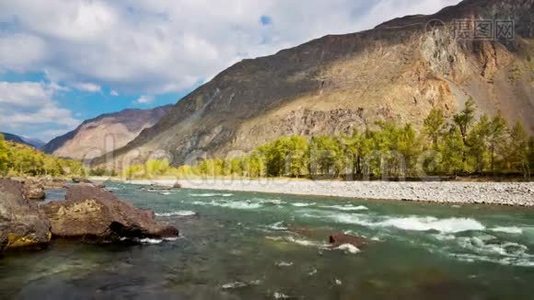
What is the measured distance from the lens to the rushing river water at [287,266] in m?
17.7

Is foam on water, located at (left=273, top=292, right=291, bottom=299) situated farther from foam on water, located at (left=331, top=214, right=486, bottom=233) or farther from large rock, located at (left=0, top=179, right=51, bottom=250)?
foam on water, located at (left=331, top=214, right=486, bottom=233)

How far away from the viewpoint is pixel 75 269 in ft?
68.2

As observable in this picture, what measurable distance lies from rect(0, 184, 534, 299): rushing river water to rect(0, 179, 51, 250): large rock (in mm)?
1019

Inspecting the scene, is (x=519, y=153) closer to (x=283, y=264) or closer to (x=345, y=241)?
(x=345, y=241)

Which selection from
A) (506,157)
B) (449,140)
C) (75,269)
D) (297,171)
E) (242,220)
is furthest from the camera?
(297,171)

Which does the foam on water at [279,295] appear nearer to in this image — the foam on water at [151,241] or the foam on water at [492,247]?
the foam on water at [151,241]

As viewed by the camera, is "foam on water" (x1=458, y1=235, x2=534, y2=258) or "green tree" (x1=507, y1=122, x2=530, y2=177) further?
"green tree" (x1=507, y1=122, x2=530, y2=177)

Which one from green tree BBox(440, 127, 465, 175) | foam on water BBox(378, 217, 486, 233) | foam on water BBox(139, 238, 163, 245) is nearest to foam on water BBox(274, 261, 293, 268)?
foam on water BBox(139, 238, 163, 245)

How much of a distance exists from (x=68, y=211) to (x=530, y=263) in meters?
26.2

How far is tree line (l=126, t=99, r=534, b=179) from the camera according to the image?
9325 cm

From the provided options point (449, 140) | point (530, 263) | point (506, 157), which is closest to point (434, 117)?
point (449, 140)

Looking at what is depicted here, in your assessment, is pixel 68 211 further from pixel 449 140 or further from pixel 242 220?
pixel 449 140

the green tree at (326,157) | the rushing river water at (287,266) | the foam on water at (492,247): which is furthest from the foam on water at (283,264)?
the green tree at (326,157)

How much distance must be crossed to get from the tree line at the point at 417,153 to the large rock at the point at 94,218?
7444 cm
